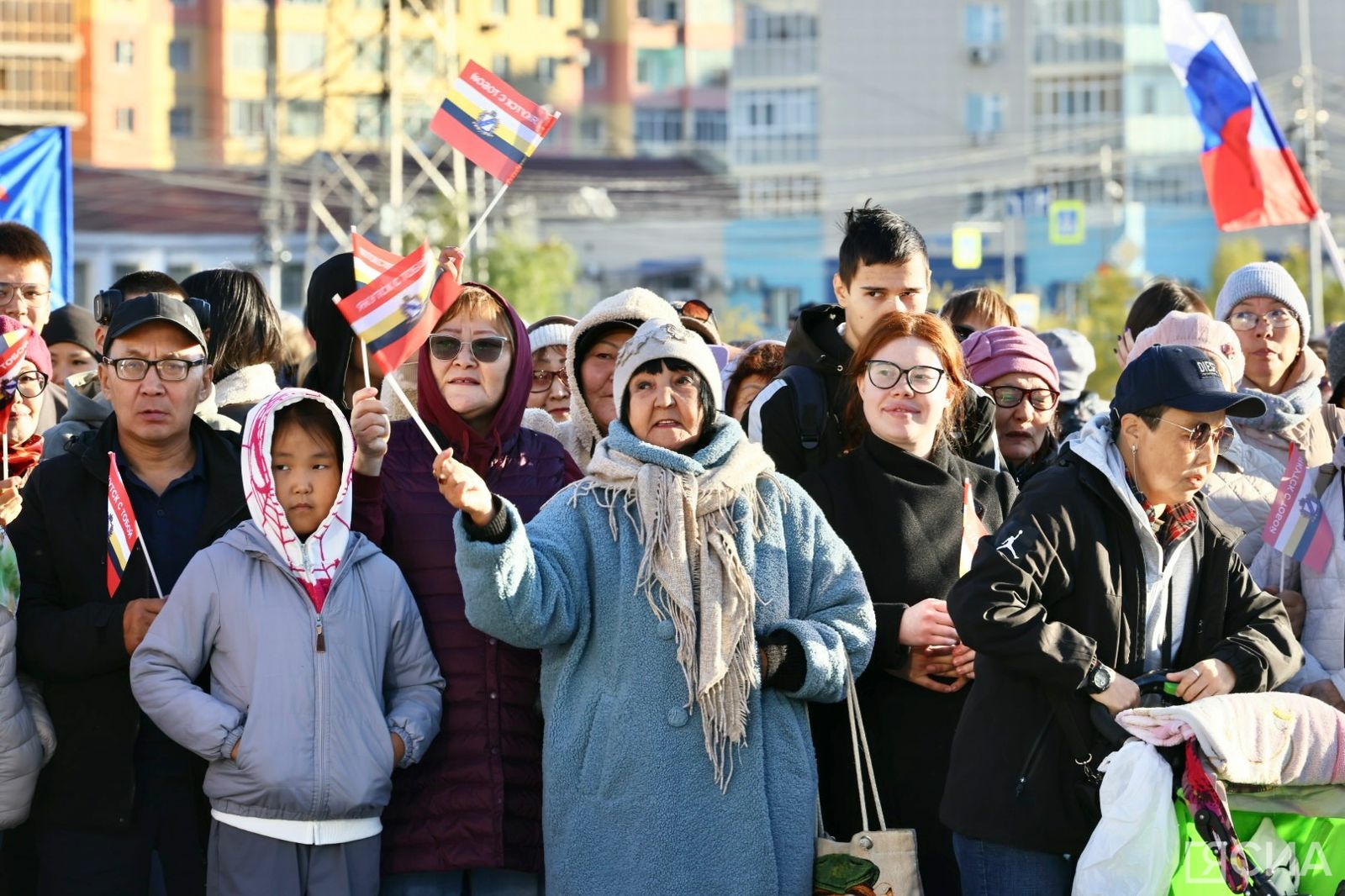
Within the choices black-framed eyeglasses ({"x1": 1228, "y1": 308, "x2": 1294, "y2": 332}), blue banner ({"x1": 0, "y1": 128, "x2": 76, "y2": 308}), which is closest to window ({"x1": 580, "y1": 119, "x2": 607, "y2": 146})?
blue banner ({"x1": 0, "y1": 128, "x2": 76, "y2": 308})

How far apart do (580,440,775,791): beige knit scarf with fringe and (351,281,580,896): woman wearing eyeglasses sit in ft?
1.74

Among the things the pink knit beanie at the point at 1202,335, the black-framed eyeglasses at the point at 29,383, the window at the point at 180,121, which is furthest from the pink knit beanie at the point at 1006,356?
the window at the point at 180,121

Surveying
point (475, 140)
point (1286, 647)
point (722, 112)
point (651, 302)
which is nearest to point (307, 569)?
point (651, 302)

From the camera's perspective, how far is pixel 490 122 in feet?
20.0

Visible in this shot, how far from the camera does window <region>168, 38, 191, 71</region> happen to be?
63.0 metres

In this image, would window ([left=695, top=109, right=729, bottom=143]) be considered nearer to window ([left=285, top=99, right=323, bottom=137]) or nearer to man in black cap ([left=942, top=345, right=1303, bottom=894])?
window ([left=285, top=99, right=323, bottom=137])

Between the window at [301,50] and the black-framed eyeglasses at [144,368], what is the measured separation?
59.5m

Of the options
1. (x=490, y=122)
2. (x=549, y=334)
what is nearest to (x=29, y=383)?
(x=490, y=122)

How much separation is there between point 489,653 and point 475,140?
191 cm

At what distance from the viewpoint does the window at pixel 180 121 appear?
63000mm

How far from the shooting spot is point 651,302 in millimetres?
5676

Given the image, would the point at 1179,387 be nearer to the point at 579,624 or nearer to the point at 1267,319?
the point at 579,624

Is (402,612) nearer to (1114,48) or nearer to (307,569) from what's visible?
(307,569)

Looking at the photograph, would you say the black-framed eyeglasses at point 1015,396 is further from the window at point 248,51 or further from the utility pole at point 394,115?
the window at point 248,51
